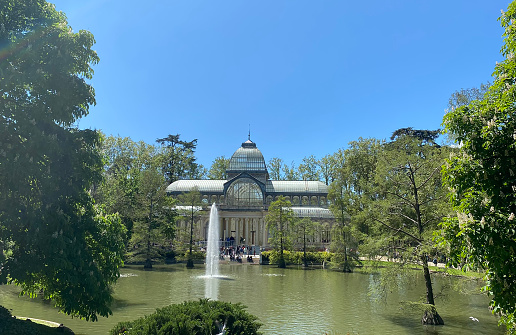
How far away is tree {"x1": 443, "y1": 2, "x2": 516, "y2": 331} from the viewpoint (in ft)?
19.9

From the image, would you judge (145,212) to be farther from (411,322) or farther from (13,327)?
(13,327)

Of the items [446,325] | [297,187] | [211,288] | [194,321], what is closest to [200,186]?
[297,187]

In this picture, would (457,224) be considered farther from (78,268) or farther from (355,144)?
(355,144)

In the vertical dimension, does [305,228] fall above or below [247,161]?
below

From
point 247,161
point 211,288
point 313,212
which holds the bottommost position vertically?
point 211,288

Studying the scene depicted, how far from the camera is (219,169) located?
286 ft

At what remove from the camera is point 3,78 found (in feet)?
32.5

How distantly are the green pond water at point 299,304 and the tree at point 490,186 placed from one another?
9.05 metres

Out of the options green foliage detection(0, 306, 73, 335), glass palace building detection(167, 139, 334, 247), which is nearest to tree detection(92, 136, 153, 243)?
green foliage detection(0, 306, 73, 335)

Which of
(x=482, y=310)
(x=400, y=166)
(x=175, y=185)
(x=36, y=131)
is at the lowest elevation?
(x=482, y=310)

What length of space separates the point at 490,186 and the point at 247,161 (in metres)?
61.8

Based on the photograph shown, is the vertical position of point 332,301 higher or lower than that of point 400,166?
lower

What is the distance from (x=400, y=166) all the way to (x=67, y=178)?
14.1 m

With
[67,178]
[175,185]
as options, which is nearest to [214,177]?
[175,185]
